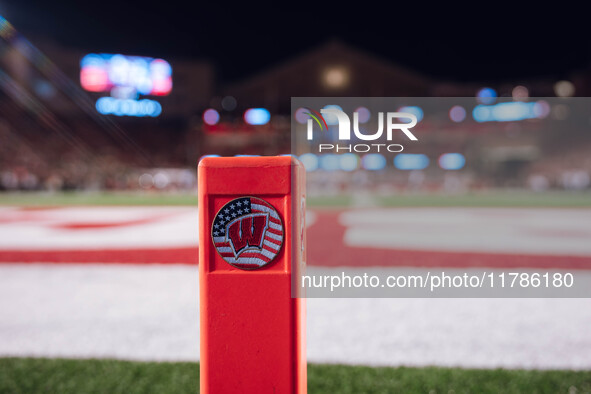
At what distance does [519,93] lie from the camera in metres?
37.8

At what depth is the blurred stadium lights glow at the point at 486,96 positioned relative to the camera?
123 feet

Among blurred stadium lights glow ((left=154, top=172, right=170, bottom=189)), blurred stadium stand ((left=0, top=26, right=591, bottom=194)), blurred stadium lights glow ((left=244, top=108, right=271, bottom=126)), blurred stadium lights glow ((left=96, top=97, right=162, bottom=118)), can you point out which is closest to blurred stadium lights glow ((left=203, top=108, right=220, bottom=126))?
blurred stadium stand ((left=0, top=26, right=591, bottom=194))

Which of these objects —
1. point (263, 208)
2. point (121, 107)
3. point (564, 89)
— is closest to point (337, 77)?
point (121, 107)

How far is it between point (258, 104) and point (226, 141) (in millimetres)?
4327

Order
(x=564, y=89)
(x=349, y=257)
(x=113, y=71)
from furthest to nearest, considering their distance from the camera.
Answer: (x=564, y=89)
(x=113, y=71)
(x=349, y=257)

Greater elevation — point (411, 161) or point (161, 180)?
point (411, 161)

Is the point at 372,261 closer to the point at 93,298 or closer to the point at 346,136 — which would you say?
the point at 93,298

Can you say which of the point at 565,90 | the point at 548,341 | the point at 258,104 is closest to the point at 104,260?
the point at 548,341

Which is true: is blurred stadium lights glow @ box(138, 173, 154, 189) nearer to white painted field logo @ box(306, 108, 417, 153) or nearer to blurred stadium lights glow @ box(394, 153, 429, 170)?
blurred stadium lights glow @ box(394, 153, 429, 170)

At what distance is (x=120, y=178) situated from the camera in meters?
37.2

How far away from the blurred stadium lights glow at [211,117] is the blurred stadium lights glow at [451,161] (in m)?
18.7

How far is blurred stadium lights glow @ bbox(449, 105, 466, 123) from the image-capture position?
38.4 m

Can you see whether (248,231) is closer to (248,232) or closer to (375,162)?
(248,232)

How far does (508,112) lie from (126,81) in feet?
103
